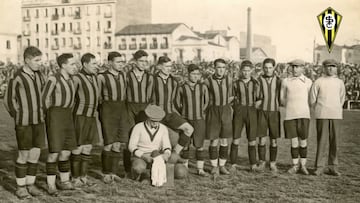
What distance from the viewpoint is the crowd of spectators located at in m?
7.17

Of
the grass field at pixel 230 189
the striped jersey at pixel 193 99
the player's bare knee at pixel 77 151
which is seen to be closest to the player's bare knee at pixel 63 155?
the player's bare knee at pixel 77 151

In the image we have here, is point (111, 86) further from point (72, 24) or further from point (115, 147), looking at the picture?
point (72, 24)

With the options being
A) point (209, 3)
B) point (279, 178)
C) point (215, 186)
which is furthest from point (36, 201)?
point (209, 3)

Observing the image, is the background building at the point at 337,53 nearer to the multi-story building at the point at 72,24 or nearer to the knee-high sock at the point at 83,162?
the multi-story building at the point at 72,24

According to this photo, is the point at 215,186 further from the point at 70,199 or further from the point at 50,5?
the point at 50,5

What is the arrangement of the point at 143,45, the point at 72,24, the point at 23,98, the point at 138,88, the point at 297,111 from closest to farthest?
the point at 23,98 < the point at 138,88 < the point at 297,111 < the point at 72,24 < the point at 143,45

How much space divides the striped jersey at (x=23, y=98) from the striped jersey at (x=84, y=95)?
1.86 feet

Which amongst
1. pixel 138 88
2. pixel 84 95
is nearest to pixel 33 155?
pixel 84 95

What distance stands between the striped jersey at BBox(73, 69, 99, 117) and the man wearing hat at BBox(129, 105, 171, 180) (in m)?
0.58

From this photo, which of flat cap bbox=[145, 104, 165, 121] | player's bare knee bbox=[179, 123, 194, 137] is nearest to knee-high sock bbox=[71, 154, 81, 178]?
flat cap bbox=[145, 104, 165, 121]

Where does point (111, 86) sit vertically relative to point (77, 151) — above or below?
above

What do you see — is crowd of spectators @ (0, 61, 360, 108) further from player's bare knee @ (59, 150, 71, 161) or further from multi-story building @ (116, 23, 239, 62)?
player's bare knee @ (59, 150, 71, 161)

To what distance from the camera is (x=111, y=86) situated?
→ 5355 millimetres

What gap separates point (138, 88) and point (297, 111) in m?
2.10
